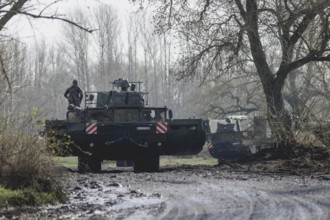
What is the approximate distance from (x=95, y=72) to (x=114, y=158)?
48.9 metres

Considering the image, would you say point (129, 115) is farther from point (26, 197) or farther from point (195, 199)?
point (26, 197)

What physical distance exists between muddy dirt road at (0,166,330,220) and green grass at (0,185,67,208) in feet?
0.96

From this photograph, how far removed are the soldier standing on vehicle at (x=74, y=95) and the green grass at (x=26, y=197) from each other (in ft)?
38.9

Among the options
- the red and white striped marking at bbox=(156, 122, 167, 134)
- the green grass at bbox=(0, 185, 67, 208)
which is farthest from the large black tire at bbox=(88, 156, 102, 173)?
the green grass at bbox=(0, 185, 67, 208)

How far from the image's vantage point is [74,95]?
2300cm

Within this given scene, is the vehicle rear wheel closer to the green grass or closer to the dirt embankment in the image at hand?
the dirt embankment

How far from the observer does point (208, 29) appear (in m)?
25.2

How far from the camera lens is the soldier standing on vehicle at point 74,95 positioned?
2294cm

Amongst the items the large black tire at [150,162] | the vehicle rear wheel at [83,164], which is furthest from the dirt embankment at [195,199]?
the large black tire at [150,162]

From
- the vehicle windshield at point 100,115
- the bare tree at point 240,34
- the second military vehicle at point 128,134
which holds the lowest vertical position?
the second military vehicle at point 128,134

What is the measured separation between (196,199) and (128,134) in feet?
33.7

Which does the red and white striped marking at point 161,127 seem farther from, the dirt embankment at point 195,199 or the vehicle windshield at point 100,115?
the dirt embankment at point 195,199

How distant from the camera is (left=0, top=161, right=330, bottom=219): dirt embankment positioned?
9.34 m

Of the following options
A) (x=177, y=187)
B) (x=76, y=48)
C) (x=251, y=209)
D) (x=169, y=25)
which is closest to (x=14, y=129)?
(x=177, y=187)
